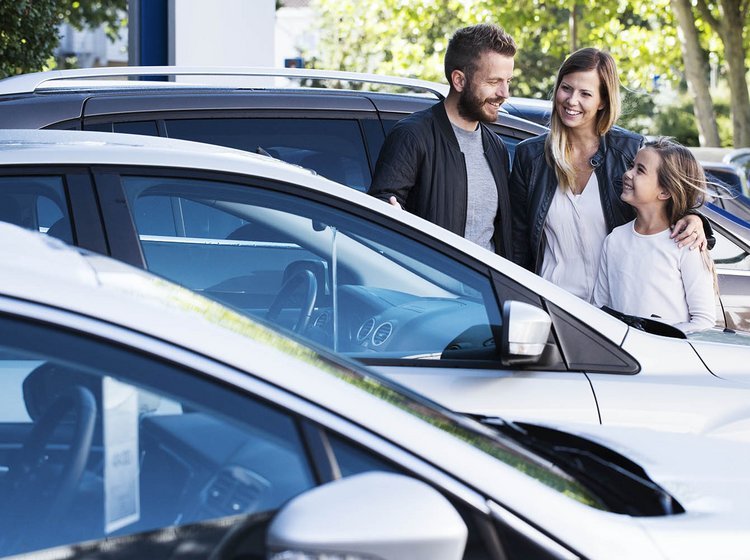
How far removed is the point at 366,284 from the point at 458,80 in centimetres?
138

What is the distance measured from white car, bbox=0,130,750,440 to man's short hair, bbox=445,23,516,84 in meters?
1.31

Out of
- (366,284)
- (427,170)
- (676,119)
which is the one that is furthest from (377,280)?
(676,119)

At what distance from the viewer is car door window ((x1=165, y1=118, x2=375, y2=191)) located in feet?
15.2

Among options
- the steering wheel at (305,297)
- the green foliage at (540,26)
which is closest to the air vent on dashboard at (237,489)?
the steering wheel at (305,297)

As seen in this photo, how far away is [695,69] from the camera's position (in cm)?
2350

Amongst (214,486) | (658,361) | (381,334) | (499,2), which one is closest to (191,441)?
(214,486)

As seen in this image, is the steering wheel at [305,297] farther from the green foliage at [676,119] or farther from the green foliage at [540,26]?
the green foliage at [676,119]

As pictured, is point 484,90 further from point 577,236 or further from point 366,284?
point 366,284

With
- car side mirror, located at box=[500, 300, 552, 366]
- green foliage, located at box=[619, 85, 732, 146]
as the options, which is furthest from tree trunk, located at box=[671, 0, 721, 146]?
car side mirror, located at box=[500, 300, 552, 366]

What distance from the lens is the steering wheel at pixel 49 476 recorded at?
1.64 m

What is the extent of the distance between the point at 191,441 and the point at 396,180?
2444mm

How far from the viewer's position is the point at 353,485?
5.03ft

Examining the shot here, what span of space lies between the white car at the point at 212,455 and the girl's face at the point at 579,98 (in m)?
2.48

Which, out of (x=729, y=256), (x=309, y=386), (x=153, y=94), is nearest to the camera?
(x=309, y=386)
